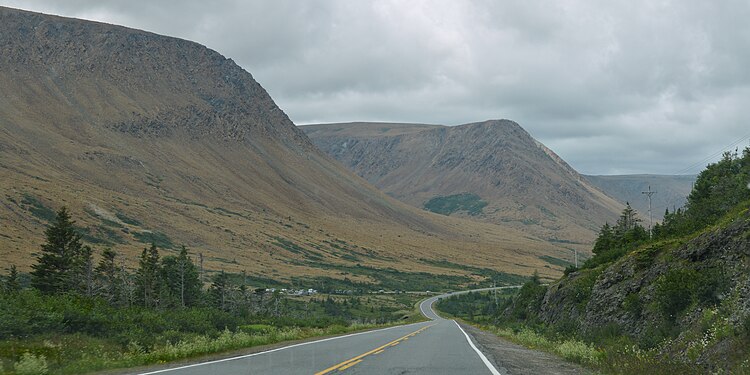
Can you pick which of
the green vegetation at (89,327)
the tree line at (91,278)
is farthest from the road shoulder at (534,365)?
the tree line at (91,278)

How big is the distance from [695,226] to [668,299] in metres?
14.9

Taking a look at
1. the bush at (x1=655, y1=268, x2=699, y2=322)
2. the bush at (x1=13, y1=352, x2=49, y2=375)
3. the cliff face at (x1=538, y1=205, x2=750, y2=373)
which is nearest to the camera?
the cliff face at (x1=538, y1=205, x2=750, y2=373)

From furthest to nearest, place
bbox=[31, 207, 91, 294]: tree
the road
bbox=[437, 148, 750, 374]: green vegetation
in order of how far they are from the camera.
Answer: bbox=[31, 207, 91, 294]: tree, the road, bbox=[437, 148, 750, 374]: green vegetation

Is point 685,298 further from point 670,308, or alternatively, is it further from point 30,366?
point 30,366

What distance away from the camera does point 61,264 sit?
52.0 meters

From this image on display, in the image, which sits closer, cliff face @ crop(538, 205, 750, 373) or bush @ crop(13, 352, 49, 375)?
cliff face @ crop(538, 205, 750, 373)

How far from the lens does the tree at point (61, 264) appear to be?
5026cm

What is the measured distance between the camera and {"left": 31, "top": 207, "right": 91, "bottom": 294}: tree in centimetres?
5026

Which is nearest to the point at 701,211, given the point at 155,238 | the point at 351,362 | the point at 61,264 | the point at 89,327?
the point at 351,362

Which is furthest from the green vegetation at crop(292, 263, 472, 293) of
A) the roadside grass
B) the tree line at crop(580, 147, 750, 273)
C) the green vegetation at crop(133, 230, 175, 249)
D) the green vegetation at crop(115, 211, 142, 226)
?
the roadside grass

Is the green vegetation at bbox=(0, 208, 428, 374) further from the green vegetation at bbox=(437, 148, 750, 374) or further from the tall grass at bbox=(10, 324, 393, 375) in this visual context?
the green vegetation at bbox=(437, 148, 750, 374)

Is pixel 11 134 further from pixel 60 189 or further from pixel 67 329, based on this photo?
pixel 67 329

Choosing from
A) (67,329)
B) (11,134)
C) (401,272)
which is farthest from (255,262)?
(67,329)

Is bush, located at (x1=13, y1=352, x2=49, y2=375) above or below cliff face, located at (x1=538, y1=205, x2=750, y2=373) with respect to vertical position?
below
